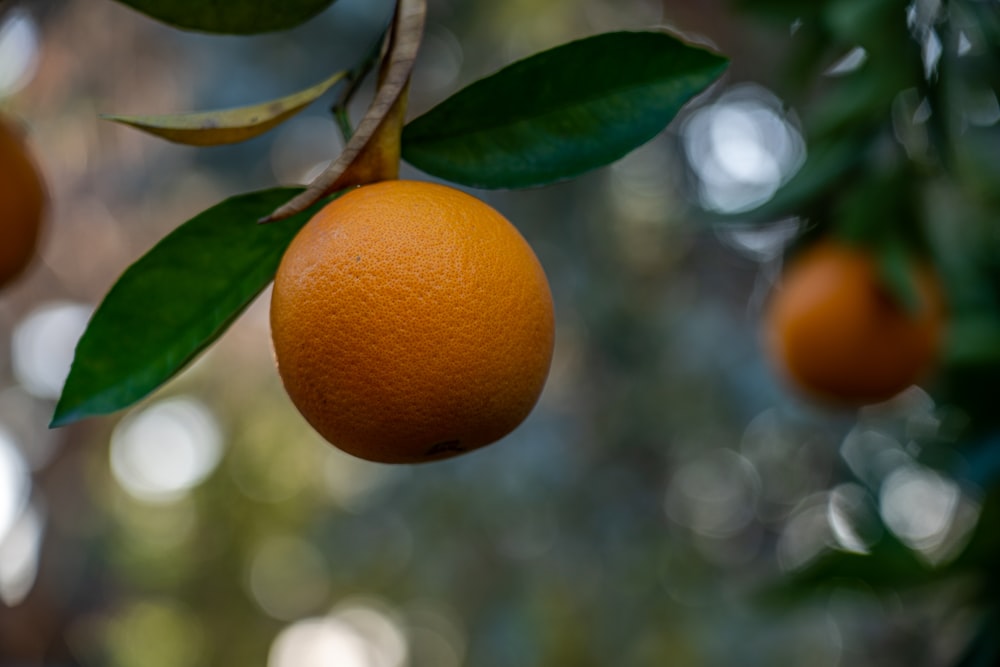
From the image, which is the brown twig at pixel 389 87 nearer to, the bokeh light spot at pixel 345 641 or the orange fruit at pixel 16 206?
the orange fruit at pixel 16 206

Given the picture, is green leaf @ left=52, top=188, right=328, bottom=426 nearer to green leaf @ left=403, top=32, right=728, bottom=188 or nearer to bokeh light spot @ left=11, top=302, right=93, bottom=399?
green leaf @ left=403, top=32, right=728, bottom=188

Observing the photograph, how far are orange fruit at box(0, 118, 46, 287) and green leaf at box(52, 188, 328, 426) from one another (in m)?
0.47

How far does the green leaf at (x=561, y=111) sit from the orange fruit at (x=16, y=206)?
0.58 meters

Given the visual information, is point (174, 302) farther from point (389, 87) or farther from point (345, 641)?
point (345, 641)

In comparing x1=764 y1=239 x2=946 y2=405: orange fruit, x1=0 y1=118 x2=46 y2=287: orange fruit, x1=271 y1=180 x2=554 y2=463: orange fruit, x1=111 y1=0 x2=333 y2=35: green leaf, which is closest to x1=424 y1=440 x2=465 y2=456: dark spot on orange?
x1=271 y1=180 x2=554 y2=463: orange fruit

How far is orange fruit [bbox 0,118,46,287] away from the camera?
0.97m

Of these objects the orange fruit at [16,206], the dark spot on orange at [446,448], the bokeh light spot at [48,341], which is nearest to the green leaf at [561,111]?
the dark spot on orange at [446,448]

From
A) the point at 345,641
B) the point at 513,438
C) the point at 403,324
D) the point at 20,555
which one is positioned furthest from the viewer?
the point at 345,641

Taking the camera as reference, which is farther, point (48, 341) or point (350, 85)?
point (48, 341)

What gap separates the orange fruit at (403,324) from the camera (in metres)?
0.56

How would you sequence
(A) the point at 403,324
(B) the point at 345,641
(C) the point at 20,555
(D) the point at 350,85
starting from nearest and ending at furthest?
1. (A) the point at 403,324
2. (D) the point at 350,85
3. (C) the point at 20,555
4. (B) the point at 345,641

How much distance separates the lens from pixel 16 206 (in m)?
0.98

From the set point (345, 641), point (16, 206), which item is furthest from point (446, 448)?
point (345, 641)

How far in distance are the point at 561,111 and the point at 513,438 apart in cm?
334
